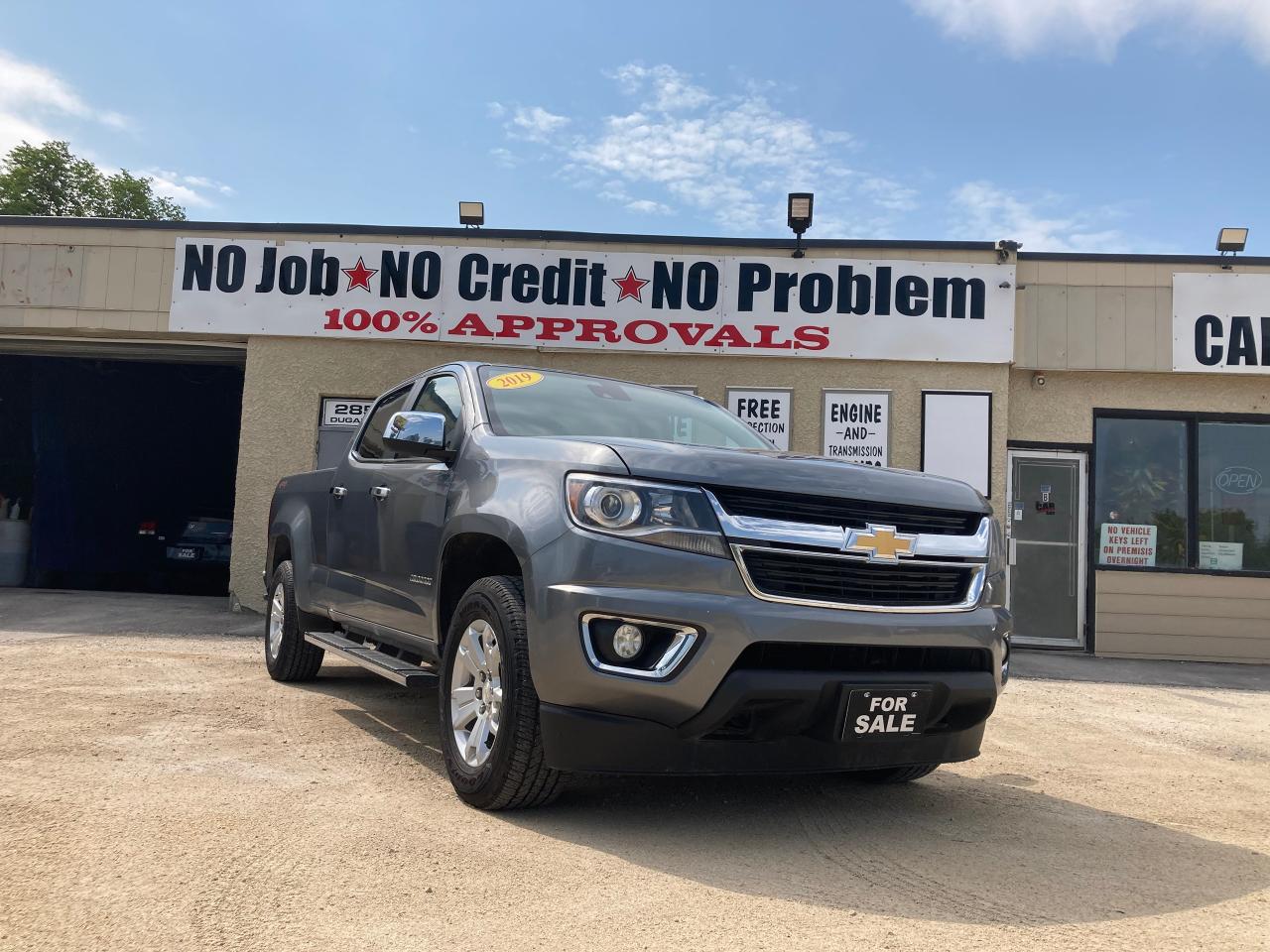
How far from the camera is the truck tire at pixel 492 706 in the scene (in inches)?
141

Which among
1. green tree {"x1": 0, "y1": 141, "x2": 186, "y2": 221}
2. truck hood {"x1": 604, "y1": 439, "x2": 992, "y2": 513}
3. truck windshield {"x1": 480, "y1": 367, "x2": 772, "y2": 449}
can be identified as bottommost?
truck hood {"x1": 604, "y1": 439, "x2": 992, "y2": 513}

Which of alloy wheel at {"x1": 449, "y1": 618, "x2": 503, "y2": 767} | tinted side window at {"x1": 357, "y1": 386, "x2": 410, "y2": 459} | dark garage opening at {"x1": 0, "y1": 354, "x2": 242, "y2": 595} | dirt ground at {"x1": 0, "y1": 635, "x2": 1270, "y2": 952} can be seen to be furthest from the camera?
dark garage opening at {"x1": 0, "y1": 354, "x2": 242, "y2": 595}

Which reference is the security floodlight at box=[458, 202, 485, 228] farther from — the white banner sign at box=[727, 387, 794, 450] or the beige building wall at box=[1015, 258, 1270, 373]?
the beige building wall at box=[1015, 258, 1270, 373]

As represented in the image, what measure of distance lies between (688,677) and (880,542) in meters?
0.88

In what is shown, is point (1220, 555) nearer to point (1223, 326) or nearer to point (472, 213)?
point (1223, 326)

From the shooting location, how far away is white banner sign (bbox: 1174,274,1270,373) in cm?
1138

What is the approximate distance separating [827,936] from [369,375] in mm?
9990

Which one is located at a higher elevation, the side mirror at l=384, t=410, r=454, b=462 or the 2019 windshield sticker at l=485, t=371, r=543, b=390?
the 2019 windshield sticker at l=485, t=371, r=543, b=390

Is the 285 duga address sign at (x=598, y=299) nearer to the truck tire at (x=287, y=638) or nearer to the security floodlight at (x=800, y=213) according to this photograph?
the security floodlight at (x=800, y=213)

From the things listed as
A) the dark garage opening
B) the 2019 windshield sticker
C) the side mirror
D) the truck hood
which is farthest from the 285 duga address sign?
the truck hood

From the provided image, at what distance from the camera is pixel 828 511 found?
360cm

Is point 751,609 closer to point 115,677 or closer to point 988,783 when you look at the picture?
point 988,783

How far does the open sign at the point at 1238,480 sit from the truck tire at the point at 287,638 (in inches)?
394

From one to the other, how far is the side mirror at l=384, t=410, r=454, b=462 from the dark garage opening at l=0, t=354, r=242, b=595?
38.8 feet
